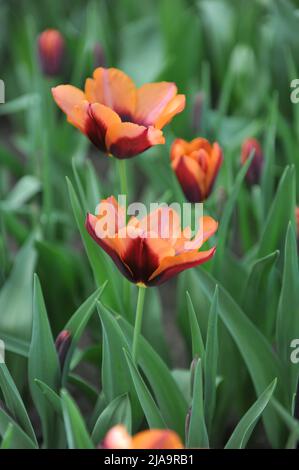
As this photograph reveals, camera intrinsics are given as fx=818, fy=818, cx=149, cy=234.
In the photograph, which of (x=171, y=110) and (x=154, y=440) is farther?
(x=171, y=110)

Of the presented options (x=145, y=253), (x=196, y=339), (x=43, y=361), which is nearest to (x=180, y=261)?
(x=145, y=253)

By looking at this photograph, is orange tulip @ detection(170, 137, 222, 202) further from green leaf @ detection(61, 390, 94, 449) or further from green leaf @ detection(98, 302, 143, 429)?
green leaf @ detection(61, 390, 94, 449)

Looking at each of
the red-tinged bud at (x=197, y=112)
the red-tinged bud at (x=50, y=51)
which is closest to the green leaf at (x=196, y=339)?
the red-tinged bud at (x=197, y=112)

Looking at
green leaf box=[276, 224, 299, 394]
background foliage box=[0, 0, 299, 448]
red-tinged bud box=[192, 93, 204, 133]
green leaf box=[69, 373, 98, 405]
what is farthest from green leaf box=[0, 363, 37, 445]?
red-tinged bud box=[192, 93, 204, 133]

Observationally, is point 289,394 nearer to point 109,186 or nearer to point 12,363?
point 12,363

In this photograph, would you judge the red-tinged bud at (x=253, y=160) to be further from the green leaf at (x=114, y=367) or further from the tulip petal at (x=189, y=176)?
the green leaf at (x=114, y=367)

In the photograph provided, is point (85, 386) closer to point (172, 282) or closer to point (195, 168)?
point (195, 168)
